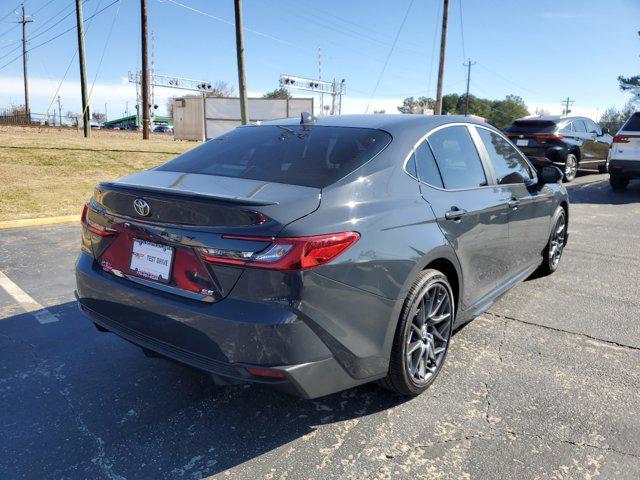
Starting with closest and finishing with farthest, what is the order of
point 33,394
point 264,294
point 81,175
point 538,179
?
point 264,294
point 33,394
point 538,179
point 81,175

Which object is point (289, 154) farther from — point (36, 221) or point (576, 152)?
point (576, 152)

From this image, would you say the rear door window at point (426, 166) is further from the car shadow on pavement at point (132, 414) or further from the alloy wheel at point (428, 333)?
the car shadow on pavement at point (132, 414)

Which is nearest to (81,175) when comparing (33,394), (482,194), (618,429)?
(33,394)

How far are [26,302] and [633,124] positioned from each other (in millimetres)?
11697

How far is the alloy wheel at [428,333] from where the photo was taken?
2.79m

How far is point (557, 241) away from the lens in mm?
5332

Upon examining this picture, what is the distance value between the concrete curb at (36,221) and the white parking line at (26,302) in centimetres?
257

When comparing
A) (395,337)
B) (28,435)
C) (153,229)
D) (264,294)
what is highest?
(153,229)

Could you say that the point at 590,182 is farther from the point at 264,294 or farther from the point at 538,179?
the point at 264,294

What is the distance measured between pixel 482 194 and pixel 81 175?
10228 millimetres

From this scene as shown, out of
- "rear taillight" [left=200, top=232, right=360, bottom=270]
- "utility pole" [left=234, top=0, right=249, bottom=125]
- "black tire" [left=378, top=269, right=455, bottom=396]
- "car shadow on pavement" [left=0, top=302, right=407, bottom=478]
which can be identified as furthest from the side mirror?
"utility pole" [left=234, top=0, right=249, bottom=125]

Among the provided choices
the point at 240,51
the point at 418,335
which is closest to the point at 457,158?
the point at 418,335

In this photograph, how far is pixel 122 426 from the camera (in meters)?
2.62

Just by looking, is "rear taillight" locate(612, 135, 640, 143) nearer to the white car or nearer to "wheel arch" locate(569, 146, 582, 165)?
the white car
